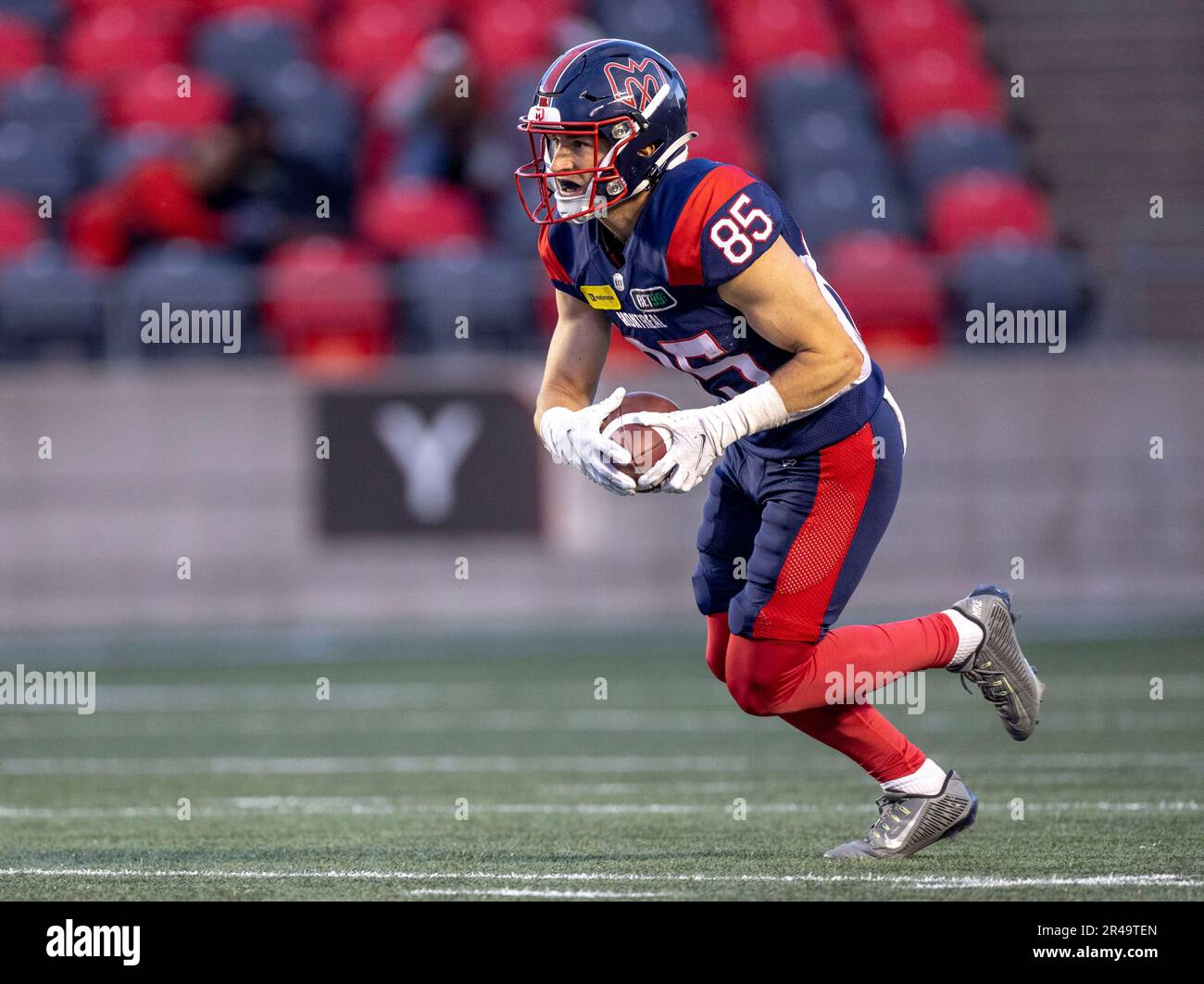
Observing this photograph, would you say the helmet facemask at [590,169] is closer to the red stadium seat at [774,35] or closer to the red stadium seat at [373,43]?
the red stadium seat at [373,43]

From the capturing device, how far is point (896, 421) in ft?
15.0

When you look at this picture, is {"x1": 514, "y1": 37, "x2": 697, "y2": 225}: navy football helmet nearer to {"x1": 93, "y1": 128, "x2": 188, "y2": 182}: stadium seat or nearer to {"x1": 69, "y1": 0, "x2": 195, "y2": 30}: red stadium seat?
{"x1": 93, "y1": 128, "x2": 188, "y2": 182}: stadium seat

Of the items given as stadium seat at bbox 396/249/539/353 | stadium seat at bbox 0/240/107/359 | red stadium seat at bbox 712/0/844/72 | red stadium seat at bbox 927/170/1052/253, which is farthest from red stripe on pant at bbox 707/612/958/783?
red stadium seat at bbox 712/0/844/72

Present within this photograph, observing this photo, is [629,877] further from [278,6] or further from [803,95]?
[278,6]

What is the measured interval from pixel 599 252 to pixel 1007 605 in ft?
4.42

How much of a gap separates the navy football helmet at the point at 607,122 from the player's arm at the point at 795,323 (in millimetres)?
362

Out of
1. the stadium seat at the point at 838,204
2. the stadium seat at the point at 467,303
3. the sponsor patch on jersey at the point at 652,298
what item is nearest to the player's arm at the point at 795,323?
the sponsor patch on jersey at the point at 652,298

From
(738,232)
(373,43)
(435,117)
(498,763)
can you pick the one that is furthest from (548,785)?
(373,43)

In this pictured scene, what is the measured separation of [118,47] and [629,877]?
10.1 meters

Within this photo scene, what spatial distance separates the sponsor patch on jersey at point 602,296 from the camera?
4414 mm

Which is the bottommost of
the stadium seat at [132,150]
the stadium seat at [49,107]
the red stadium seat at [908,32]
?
the stadium seat at [132,150]
